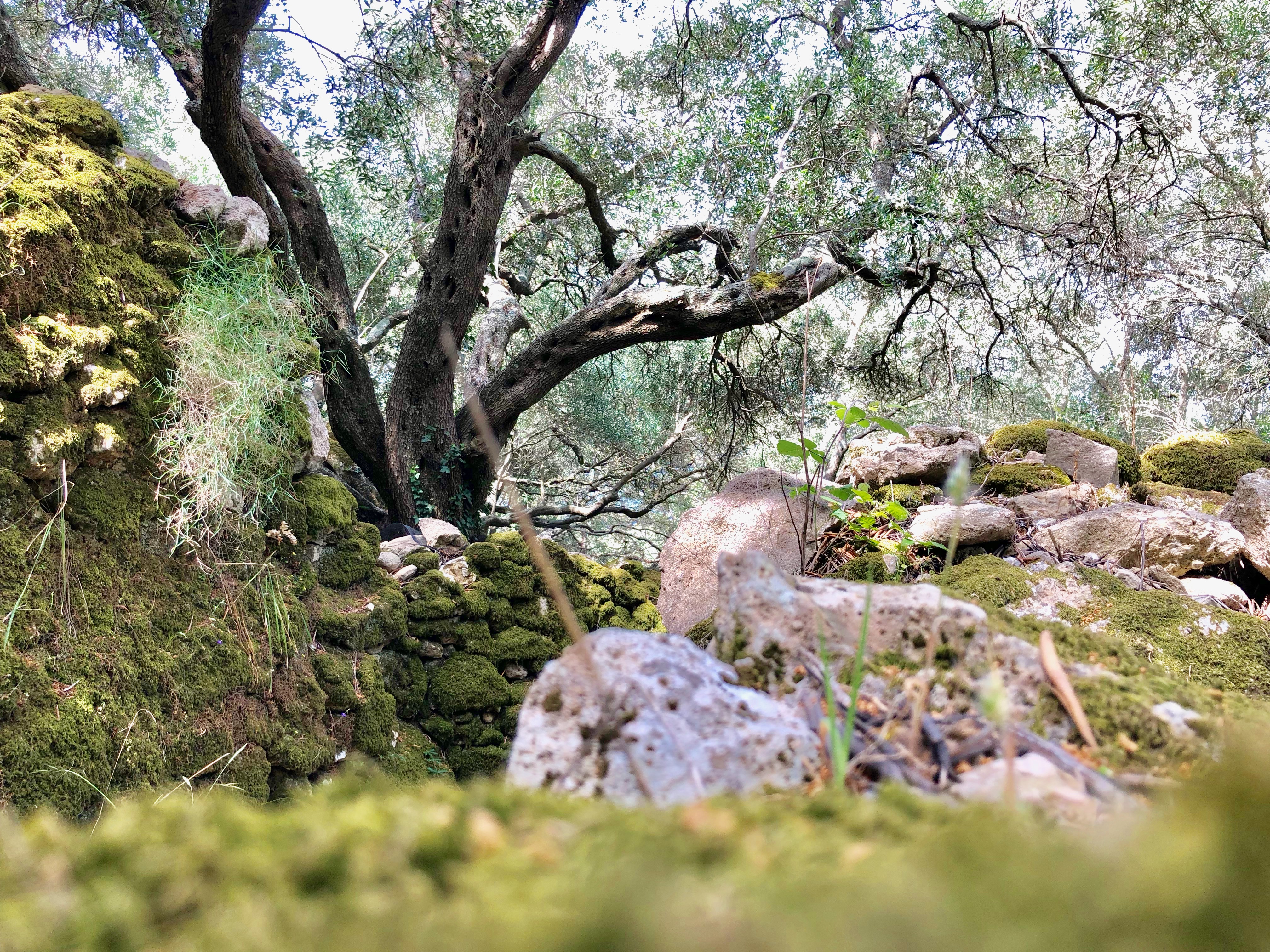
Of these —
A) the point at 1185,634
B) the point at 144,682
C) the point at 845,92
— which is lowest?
the point at 144,682

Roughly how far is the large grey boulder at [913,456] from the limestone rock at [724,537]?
0.61m

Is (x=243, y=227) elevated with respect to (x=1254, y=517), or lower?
elevated

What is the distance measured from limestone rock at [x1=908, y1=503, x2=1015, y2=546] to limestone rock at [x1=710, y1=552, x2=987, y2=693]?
2.89 m

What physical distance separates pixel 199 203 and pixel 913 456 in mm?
4434

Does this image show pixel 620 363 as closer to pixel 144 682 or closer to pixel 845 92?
pixel 845 92

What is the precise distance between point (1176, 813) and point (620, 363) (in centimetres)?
1496

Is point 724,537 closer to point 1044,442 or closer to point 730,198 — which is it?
point 1044,442

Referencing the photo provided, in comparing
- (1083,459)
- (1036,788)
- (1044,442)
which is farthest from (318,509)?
(1044,442)

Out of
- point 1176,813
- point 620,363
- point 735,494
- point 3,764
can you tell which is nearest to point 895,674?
point 1176,813

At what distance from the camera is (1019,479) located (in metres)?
5.12

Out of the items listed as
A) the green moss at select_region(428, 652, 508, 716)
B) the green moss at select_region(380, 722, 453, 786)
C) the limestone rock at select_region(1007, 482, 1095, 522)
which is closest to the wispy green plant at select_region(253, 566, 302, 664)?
the green moss at select_region(380, 722, 453, 786)

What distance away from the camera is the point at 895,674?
40.6 inches

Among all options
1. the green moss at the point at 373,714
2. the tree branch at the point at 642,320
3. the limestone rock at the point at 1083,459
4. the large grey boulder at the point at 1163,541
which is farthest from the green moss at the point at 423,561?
the limestone rock at the point at 1083,459

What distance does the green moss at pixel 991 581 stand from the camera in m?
3.41
